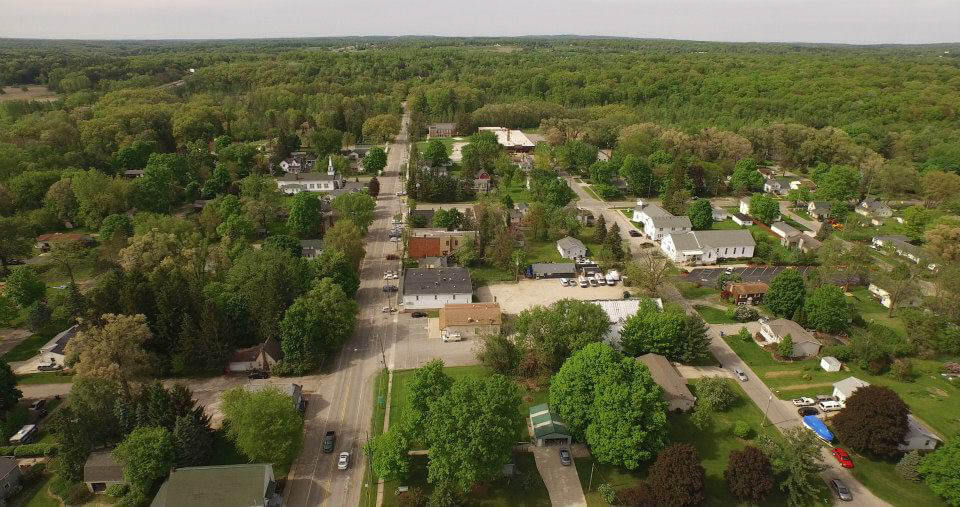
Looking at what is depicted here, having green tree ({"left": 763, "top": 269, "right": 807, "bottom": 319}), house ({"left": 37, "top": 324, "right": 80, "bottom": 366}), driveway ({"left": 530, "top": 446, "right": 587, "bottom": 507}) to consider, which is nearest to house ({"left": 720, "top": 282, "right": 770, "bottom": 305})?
green tree ({"left": 763, "top": 269, "right": 807, "bottom": 319})

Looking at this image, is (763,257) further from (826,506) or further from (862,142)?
(862,142)

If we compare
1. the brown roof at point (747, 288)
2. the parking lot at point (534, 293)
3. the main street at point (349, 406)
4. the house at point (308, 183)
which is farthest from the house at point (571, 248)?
the house at point (308, 183)

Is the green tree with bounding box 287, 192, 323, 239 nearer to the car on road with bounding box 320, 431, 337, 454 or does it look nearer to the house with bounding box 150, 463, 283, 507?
the car on road with bounding box 320, 431, 337, 454

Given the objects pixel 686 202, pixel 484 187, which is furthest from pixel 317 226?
pixel 686 202

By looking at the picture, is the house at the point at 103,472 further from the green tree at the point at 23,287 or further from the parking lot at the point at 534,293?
the parking lot at the point at 534,293

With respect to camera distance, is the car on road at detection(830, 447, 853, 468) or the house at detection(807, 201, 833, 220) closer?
the car on road at detection(830, 447, 853, 468)
